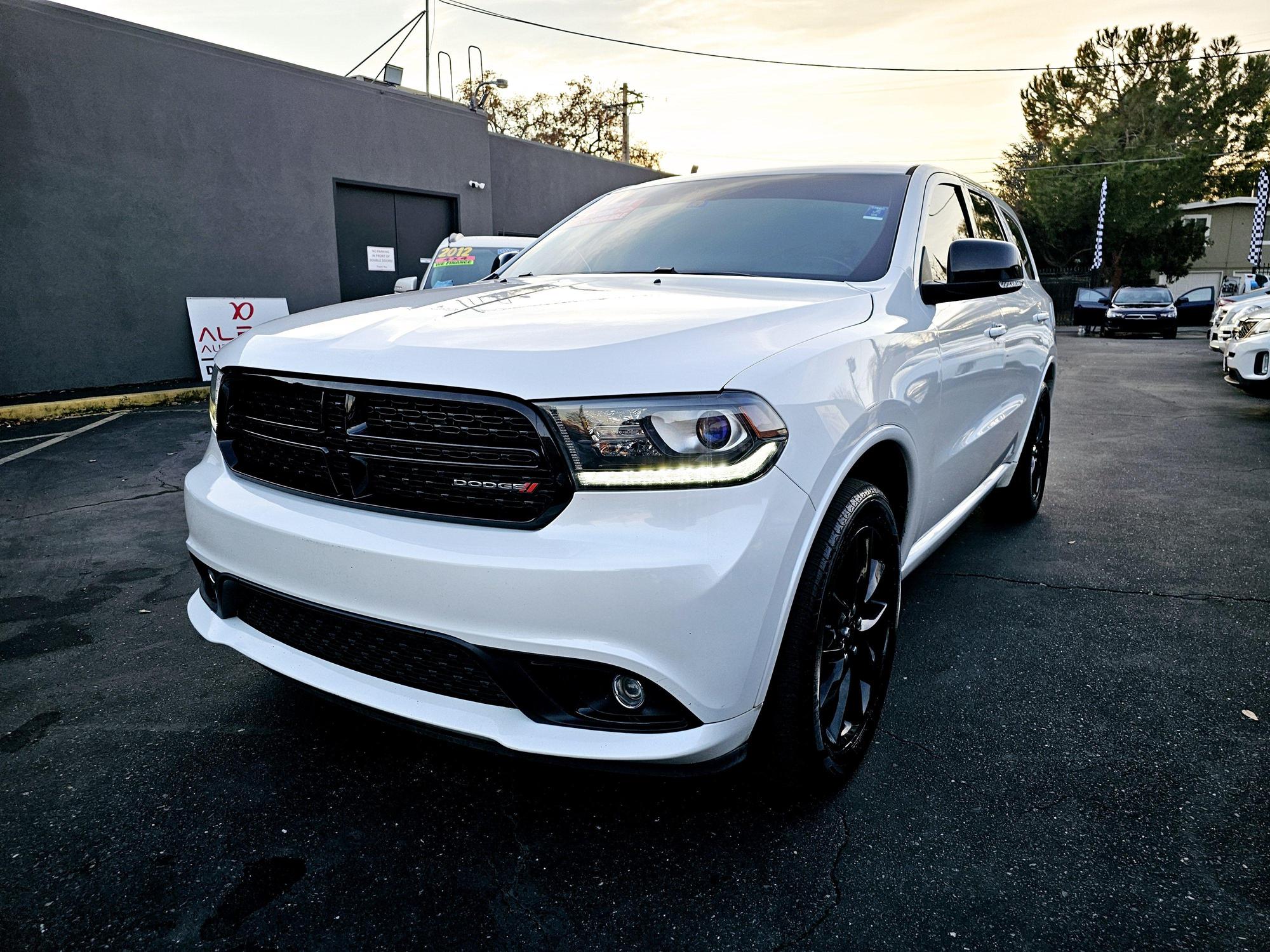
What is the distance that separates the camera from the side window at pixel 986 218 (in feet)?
13.5

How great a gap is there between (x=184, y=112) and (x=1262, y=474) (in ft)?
39.7

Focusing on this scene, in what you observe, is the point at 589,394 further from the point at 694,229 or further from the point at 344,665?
the point at 694,229

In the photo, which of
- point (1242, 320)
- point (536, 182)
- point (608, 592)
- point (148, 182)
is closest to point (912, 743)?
point (608, 592)

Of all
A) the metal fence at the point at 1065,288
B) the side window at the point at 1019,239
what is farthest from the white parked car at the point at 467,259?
the metal fence at the point at 1065,288

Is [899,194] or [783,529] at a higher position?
[899,194]

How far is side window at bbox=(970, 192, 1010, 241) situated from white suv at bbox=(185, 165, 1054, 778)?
1712 millimetres

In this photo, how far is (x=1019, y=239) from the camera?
517 centimetres

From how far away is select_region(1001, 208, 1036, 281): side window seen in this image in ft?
15.9

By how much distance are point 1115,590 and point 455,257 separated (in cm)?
781

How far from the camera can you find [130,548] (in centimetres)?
453

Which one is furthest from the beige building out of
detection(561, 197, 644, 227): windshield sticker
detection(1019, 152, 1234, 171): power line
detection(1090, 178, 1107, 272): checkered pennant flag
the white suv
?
the white suv

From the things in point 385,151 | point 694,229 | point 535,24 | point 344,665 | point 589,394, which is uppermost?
point 535,24

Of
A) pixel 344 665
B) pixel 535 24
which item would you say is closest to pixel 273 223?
pixel 344 665

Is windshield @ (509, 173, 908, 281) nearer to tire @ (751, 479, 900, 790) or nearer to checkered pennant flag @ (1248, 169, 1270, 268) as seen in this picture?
tire @ (751, 479, 900, 790)
